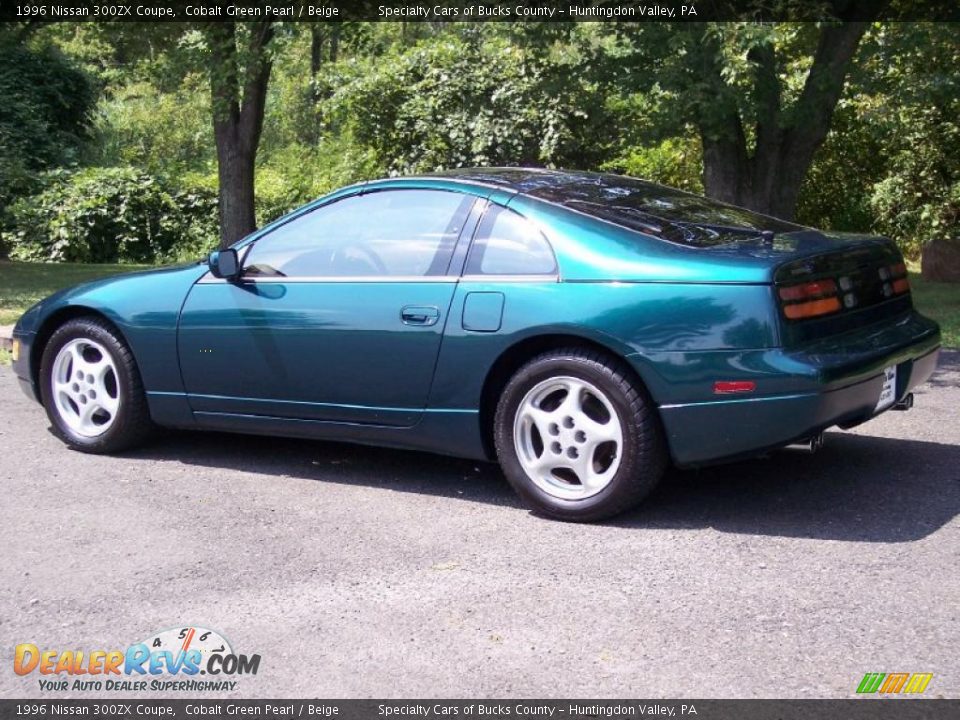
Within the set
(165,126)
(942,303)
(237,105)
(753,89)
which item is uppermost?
(753,89)

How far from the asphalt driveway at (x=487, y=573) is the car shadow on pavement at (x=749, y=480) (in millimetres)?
18

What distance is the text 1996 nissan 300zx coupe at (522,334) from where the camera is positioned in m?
4.55

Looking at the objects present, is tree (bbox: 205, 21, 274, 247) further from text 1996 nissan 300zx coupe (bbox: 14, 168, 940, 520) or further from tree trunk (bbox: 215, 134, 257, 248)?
text 1996 nissan 300zx coupe (bbox: 14, 168, 940, 520)

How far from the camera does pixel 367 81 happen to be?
1764cm

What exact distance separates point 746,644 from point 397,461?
280 centimetres

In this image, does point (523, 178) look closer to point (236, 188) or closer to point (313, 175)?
point (236, 188)

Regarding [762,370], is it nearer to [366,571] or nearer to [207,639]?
[366,571]

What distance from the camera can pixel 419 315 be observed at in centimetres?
512

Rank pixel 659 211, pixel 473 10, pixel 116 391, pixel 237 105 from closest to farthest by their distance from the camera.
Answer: pixel 659 211, pixel 116 391, pixel 473 10, pixel 237 105

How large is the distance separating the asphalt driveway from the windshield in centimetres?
113

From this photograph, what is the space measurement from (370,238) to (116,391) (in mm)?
1701

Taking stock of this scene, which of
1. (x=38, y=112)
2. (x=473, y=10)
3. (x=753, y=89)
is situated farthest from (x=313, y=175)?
(x=753, y=89)

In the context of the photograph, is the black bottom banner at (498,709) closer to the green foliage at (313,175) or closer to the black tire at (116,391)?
the black tire at (116,391)

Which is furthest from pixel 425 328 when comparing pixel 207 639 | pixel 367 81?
pixel 367 81
